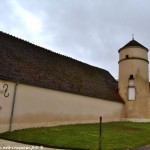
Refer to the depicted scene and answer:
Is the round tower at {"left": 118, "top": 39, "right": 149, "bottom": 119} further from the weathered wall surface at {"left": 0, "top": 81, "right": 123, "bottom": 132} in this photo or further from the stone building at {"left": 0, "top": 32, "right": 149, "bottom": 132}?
the weathered wall surface at {"left": 0, "top": 81, "right": 123, "bottom": 132}

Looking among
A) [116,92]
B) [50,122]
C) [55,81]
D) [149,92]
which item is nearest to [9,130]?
[50,122]

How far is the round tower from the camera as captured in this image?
29953mm

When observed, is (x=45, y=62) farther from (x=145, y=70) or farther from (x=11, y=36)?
(x=145, y=70)

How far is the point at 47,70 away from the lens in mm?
22781

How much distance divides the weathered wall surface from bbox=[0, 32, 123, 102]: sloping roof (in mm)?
596

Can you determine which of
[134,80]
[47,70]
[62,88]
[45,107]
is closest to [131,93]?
[134,80]

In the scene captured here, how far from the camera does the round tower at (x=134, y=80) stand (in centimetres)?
2995

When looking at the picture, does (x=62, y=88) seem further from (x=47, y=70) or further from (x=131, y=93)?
(x=131, y=93)

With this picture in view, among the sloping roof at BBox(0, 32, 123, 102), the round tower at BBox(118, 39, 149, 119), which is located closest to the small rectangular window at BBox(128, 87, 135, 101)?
the round tower at BBox(118, 39, 149, 119)

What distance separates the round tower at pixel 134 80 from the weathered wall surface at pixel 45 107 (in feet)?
15.6

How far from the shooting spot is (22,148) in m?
11.1

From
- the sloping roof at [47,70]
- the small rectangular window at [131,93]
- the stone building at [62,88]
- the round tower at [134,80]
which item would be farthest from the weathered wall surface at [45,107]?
the small rectangular window at [131,93]

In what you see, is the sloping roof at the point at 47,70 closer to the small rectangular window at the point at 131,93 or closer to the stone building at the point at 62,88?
the stone building at the point at 62,88

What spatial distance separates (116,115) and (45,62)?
11588 millimetres
